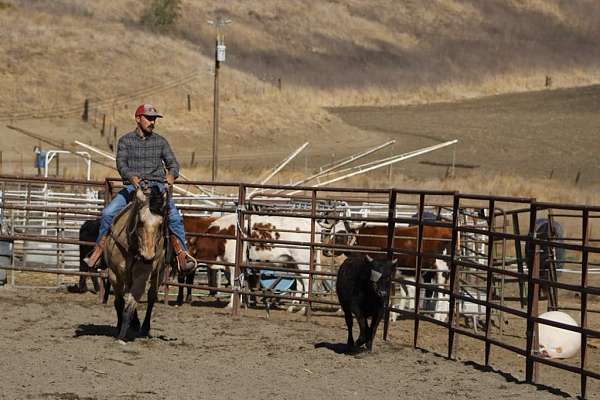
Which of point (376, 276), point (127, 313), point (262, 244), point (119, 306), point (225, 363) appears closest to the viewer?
point (225, 363)

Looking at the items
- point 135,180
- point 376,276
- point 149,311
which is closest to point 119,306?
point 149,311

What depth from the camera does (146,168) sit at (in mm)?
10586

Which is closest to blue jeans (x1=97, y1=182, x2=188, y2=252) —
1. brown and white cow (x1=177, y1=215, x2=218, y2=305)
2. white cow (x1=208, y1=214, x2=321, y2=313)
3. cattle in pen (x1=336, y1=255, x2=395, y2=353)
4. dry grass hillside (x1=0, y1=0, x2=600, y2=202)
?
cattle in pen (x1=336, y1=255, x2=395, y2=353)

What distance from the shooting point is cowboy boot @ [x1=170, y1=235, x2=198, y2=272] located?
1050cm

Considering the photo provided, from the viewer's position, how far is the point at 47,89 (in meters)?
A: 48.2

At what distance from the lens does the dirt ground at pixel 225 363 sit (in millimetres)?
8406

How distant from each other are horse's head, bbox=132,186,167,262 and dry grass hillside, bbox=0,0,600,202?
2505 cm

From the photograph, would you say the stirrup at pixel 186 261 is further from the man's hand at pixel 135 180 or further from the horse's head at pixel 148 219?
the horse's head at pixel 148 219

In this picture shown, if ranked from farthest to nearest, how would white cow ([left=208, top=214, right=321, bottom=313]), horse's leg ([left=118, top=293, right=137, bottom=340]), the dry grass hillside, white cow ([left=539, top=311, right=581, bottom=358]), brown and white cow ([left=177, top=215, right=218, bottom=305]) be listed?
the dry grass hillside < brown and white cow ([left=177, top=215, right=218, bottom=305]) < white cow ([left=208, top=214, right=321, bottom=313]) < white cow ([left=539, top=311, right=581, bottom=358]) < horse's leg ([left=118, top=293, right=137, bottom=340])

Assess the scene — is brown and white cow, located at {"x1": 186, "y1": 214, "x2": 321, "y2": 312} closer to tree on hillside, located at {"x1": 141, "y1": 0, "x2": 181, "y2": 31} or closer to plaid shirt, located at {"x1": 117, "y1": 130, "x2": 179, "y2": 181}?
plaid shirt, located at {"x1": 117, "y1": 130, "x2": 179, "y2": 181}

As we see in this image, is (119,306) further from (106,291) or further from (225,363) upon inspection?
(106,291)

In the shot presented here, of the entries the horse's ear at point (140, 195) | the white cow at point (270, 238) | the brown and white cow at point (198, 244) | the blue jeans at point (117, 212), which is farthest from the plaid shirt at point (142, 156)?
the brown and white cow at point (198, 244)

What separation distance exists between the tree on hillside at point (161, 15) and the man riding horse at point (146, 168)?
193ft

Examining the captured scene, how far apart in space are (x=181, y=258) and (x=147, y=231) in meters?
0.93
